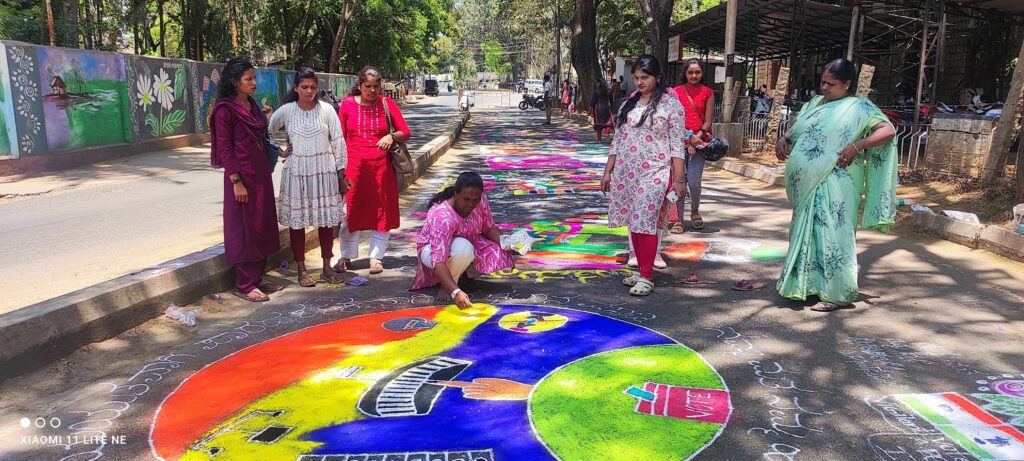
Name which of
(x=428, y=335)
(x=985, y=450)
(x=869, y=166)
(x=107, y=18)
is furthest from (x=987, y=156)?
(x=107, y=18)

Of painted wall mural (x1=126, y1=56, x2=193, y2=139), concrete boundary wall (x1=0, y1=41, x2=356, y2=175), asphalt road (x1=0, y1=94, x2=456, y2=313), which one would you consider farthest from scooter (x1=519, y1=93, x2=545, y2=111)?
asphalt road (x1=0, y1=94, x2=456, y2=313)

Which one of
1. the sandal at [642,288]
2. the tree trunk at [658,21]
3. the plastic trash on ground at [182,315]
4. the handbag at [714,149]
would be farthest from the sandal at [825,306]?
the tree trunk at [658,21]

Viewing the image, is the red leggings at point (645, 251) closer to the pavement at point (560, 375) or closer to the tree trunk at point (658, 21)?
the pavement at point (560, 375)

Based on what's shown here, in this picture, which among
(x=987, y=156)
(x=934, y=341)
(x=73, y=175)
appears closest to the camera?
(x=934, y=341)

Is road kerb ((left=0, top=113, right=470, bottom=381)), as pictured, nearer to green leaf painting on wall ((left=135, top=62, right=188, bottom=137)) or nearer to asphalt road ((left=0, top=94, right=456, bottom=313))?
asphalt road ((left=0, top=94, right=456, bottom=313))

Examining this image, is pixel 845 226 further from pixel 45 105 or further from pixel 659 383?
pixel 45 105

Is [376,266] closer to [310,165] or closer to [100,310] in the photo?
[310,165]

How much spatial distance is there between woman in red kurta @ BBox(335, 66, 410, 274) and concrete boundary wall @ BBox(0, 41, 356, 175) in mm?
6747

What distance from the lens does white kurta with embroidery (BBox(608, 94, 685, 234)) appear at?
15.2 ft

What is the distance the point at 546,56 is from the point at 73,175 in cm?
7458

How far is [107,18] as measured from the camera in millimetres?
27922

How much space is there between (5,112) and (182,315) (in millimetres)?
8756

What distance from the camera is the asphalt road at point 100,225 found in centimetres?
522

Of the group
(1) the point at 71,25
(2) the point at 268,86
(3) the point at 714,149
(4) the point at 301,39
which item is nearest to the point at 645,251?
(3) the point at 714,149
